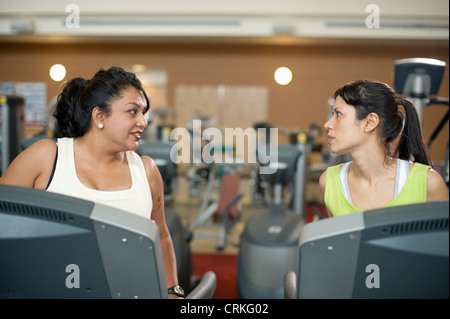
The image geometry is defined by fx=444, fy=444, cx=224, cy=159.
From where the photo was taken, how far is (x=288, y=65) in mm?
7082

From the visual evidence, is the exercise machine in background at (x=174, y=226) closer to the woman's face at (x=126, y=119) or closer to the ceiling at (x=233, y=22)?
the woman's face at (x=126, y=119)

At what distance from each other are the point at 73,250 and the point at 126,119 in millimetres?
671

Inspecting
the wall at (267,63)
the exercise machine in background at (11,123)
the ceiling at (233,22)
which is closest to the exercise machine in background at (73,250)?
the exercise machine in background at (11,123)

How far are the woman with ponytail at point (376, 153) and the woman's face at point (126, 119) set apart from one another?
571 millimetres

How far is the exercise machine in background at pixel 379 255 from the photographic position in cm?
69

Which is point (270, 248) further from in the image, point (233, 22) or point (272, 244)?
point (233, 22)

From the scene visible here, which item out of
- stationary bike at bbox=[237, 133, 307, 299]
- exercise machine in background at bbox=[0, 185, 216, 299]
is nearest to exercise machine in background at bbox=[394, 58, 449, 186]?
stationary bike at bbox=[237, 133, 307, 299]

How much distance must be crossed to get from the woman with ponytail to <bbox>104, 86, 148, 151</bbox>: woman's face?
57cm

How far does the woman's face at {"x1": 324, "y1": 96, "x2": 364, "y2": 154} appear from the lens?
4.25ft

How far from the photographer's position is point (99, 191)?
1.36m

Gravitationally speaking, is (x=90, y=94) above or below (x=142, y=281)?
above

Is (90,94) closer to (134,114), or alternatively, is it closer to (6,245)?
(134,114)
